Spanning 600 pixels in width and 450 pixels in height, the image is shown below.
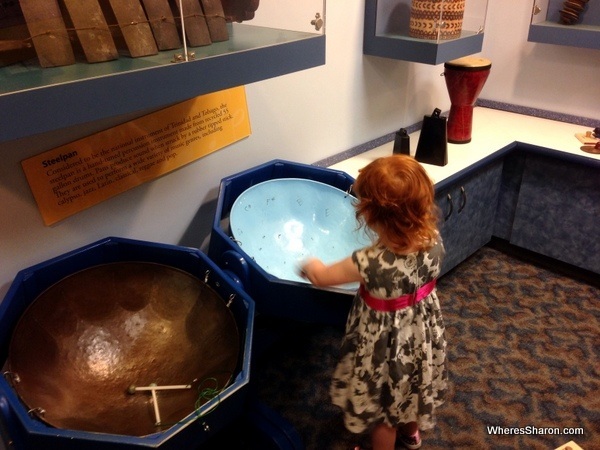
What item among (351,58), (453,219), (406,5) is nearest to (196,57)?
(351,58)

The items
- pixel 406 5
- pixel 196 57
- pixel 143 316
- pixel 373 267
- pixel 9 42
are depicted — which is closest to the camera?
pixel 9 42

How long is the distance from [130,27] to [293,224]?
86cm

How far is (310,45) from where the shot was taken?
1.39 m

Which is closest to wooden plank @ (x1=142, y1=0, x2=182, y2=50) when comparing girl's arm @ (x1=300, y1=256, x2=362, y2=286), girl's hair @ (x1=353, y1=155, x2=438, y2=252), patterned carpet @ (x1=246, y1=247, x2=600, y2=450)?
girl's hair @ (x1=353, y1=155, x2=438, y2=252)

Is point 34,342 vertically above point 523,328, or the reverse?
point 34,342

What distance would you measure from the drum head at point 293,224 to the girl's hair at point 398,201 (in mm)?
407

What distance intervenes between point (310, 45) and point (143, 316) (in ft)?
2.76

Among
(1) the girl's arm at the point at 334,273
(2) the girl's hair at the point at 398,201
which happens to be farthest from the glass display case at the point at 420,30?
(1) the girl's arm at the point at 334,273

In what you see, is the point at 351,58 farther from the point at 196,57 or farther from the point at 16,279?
the point at 16,279

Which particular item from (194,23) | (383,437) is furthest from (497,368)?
(194,23)

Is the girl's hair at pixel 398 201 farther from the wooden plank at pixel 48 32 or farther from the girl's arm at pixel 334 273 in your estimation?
the wooden plank at pixel 48 32

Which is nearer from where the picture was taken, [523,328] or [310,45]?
[310,45]

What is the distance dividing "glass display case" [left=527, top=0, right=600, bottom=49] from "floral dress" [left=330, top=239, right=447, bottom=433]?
1511 millimetres

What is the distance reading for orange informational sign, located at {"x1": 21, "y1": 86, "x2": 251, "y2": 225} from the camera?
4.50 feet
